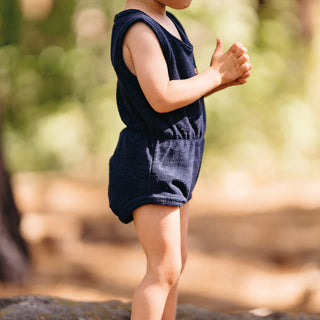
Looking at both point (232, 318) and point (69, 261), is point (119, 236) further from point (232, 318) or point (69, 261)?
point (232, 318)

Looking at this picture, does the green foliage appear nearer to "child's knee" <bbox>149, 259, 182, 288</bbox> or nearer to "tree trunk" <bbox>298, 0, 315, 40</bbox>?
"tree trunk" <bbox>298, 0, 315, 40</bbox>

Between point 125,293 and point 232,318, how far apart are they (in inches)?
70.9

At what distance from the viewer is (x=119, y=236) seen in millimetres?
5324

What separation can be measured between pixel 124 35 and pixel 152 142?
384mm

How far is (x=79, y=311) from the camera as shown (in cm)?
238

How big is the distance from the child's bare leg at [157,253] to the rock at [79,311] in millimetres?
544

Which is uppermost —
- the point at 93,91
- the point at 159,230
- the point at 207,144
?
the point at 93,91

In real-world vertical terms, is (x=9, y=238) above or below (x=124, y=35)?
below

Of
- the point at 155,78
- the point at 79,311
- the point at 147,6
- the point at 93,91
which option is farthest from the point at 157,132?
the point at 93,91

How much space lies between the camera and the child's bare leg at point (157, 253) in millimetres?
1840

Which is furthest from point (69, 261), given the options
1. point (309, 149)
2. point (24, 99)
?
point (309, 149)

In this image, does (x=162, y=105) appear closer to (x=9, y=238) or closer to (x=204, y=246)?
(x=9, y=238)

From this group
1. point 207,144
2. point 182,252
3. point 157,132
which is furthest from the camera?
point 207,144

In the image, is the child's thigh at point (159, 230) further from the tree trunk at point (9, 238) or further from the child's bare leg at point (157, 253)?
the tree trunk at point (9, 238)
